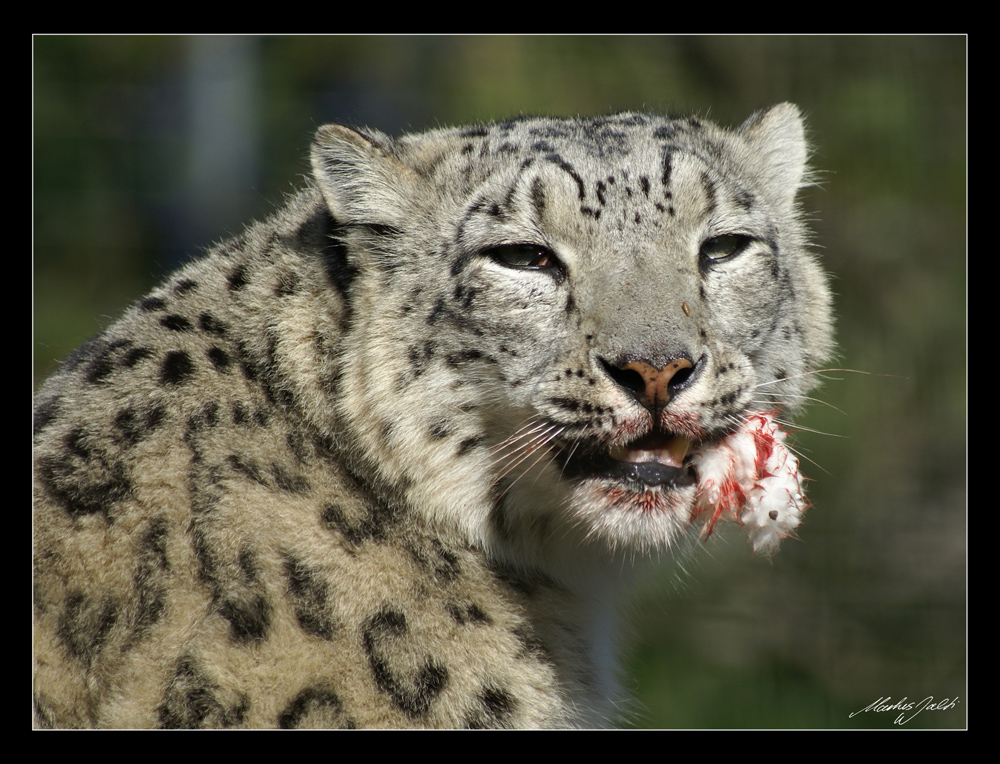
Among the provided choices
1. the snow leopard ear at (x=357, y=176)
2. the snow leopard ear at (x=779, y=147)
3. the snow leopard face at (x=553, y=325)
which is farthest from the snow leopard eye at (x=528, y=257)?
the snow leopard ear at (x=779, y=147)

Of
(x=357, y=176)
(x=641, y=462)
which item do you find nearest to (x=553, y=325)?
(x=641, y=462)

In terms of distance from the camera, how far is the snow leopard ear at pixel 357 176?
361 cm

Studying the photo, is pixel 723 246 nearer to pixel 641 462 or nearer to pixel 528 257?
pixel 528 257

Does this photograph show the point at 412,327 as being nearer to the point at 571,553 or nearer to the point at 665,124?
the point at 571,553

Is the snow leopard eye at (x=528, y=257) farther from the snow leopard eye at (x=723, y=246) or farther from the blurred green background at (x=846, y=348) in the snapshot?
the blurred green background at (x=846, y=348)

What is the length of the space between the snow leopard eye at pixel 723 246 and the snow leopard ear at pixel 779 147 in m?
0.64

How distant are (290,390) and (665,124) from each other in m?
1.77

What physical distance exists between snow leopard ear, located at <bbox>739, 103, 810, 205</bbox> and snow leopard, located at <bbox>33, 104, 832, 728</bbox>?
47 centimetres

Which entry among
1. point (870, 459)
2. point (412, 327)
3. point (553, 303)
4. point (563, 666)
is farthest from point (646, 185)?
point (870, 459)

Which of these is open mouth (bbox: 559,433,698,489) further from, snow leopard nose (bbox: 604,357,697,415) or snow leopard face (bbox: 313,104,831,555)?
snow leopard nose (bbox: 604,357,697,415)

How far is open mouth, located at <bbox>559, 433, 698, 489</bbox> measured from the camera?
336 centimetres
